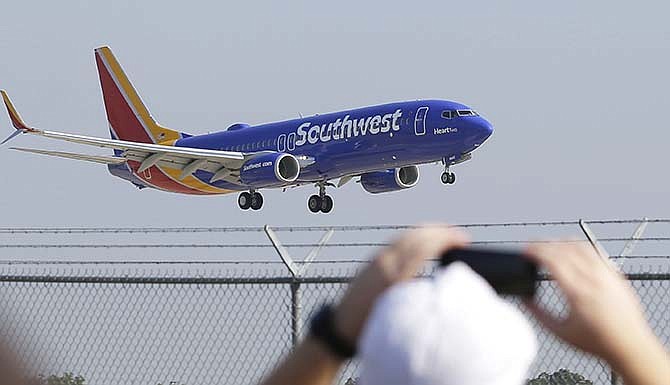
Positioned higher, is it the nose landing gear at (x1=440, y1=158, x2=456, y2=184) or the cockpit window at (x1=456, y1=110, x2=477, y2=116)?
the cockpit window at (x1=456, y1=110, x2=477, y2=116)

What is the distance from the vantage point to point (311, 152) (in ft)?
141

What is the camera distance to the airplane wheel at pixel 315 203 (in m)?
46.9

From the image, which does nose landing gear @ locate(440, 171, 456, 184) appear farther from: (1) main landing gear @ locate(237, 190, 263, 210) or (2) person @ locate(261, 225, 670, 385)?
(2) person @ locate(261, 225, 670, 385)

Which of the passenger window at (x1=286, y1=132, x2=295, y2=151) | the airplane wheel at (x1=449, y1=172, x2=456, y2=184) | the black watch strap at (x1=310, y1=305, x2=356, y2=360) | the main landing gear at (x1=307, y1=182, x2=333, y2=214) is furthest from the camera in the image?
the main landing gear at (x1=307, y1=182, x2=333, y2=214)

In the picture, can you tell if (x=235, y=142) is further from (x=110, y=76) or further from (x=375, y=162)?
(x=110, y=76)

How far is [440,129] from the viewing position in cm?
3956

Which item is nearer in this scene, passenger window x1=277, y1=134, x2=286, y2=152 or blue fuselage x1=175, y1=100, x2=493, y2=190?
blue fuselage x1=175, y1=100, x2=493, y2=190

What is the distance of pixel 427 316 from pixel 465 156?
38.7 metres

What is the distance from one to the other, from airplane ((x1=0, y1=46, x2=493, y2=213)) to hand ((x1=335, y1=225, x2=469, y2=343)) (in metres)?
32.8

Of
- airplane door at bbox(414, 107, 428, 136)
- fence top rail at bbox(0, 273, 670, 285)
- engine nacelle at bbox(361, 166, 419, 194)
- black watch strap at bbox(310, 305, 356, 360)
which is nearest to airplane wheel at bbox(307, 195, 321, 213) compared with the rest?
engine nacelle at bbox(361, 166, 419, 194)

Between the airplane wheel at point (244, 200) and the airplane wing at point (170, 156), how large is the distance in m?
0.59

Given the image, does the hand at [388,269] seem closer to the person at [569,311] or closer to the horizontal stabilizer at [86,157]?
the person at [569,311]

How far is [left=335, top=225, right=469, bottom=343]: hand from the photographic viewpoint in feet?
6.48

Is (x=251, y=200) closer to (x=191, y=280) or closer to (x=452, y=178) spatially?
(x=452, y=178)
